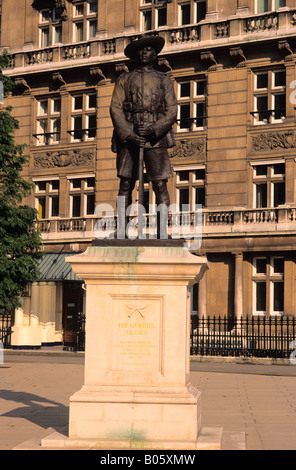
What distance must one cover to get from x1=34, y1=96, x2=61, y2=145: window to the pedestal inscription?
29646 millimetres

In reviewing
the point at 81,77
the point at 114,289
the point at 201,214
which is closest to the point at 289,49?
the point at 201,214

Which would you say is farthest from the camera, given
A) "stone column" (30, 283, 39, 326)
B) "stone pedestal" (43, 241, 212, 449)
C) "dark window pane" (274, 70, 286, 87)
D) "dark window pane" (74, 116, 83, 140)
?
"dark window pane" (74, 116, 83, 140)

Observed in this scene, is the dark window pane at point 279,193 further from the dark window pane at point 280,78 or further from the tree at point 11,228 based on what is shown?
the tree at point 11,228

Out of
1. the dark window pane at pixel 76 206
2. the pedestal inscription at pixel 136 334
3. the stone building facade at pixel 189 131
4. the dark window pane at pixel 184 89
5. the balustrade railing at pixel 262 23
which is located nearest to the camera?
the pedestal inscription at pixel 136 334

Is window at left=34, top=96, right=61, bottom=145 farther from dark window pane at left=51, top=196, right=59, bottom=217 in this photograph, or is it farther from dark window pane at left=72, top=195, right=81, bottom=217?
dark window pane at left=72, top=195, right=81, bottom=217

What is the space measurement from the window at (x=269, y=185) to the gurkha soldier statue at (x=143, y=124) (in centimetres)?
2238

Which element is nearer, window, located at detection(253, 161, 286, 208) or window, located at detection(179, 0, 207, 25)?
window, located at detection(253, 161, 286, 208)

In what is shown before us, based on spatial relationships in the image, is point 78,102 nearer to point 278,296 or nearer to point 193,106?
point 193,106

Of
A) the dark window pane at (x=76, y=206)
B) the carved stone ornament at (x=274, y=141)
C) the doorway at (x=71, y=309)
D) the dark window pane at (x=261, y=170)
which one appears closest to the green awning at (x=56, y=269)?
the doorway at (x=71, y=309)

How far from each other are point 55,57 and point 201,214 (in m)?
11.4

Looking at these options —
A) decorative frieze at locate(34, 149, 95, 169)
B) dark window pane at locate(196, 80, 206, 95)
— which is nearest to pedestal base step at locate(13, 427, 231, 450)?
dark window pane at locate(196, 80, 206, 95)

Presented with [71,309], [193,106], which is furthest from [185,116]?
[71,309]

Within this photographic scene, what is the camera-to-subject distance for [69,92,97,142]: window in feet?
124

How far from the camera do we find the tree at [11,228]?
25859 mm
